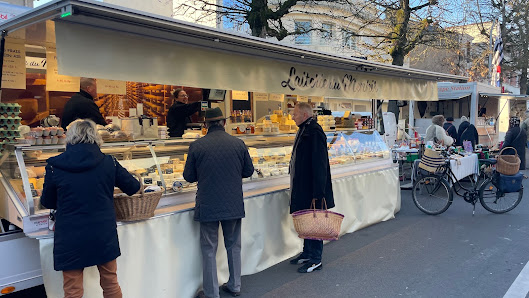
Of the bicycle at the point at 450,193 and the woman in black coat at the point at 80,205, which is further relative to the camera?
the bicycle at the point at 450,193

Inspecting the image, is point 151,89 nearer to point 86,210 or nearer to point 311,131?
point 311,131

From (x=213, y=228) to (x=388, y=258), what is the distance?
2578 millimetres

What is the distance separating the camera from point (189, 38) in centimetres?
397

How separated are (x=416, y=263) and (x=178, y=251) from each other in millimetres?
3029

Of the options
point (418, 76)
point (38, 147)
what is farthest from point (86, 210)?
point (418, 76)

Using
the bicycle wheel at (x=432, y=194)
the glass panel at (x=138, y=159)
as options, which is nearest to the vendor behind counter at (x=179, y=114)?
the glass panel at (x=138, y=159)

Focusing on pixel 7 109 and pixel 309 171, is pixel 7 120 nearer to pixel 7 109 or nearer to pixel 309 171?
pixel 7 109

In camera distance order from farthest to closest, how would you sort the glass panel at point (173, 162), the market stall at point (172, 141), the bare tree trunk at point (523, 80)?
the bare tree trunk at point (523, 80) < the glass panel at point (173, 162) < the market stall at point (172, 141)

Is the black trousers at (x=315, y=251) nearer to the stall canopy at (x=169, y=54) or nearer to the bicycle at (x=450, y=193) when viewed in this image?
the stall canopy at (x=169, y=54)

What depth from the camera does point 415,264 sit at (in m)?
5.18

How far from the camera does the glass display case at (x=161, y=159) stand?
11.8 feet

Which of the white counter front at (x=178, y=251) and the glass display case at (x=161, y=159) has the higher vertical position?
the glass display case at (x=161, y=159)

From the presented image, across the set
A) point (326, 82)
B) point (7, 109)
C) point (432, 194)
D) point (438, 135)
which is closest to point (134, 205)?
point (7, 109)

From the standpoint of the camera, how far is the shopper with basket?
191 inches
